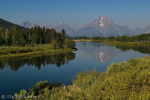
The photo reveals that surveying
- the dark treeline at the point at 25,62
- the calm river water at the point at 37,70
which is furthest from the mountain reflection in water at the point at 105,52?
the dark treeline at the point at 25,62

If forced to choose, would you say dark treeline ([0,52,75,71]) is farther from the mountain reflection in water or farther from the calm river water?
the mountain reflection in water

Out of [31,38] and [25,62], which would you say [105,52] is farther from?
[31,38]

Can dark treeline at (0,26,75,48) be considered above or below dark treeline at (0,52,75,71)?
above

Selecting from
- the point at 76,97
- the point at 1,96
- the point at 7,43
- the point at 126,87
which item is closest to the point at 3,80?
the point at 1,96

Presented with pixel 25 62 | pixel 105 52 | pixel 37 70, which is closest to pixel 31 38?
pixel 105 52

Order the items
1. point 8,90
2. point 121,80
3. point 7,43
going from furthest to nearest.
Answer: point 7,43
point 8,90
point 121,80

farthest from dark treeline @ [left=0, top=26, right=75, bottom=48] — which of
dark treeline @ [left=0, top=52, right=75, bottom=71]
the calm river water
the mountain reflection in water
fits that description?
the calm river water

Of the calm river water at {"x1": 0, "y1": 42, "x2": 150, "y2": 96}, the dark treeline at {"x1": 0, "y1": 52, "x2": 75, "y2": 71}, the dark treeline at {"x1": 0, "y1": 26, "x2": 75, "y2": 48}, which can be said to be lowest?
the calm river water at {"x1": 0, "y1": 42, "x2": 150, "y2": 96}

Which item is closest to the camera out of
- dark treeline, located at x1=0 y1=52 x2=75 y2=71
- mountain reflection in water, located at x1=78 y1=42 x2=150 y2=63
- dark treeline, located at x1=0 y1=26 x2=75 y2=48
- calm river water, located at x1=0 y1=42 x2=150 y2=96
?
calm river water, located at x1=0 y1=42 x2=150 y2=96

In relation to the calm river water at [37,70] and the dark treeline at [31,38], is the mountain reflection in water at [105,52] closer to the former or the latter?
the calm river water at [37,70]

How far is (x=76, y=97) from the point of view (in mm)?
10875

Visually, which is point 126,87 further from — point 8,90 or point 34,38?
point 34,38

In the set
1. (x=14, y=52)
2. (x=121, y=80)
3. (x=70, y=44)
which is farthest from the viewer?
(x=70, y=44)

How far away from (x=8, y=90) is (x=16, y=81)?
6.90 metres
